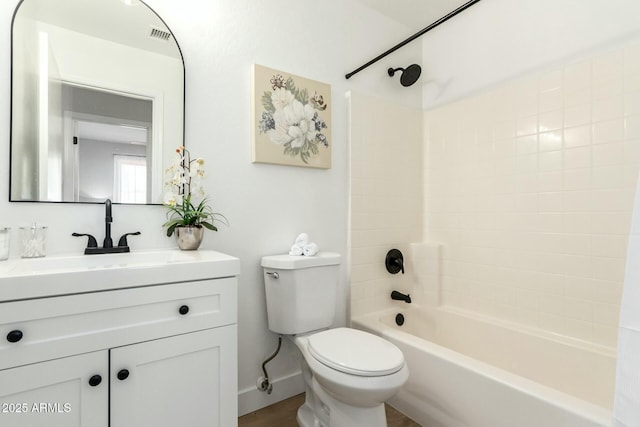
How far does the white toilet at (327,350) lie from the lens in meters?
1.19

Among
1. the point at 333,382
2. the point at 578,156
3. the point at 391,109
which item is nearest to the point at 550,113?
the point at 578,156

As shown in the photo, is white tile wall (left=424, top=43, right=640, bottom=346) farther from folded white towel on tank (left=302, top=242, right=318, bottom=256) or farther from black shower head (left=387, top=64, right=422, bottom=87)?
folded white towel on tank (left=302, top=242, right=318, bottom=256)

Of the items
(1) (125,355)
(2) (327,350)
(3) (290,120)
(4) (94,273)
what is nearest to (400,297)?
(2) (327,350)

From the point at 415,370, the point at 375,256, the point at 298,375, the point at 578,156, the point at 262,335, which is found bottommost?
the point at 298,375

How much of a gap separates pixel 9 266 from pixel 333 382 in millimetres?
1178

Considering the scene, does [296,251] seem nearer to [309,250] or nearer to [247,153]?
[309,250]

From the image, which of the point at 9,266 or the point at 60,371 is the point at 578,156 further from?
the point at 9,266

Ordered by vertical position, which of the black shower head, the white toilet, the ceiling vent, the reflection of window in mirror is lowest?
the white toilet

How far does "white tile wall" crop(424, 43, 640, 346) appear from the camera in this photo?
4.99 ft

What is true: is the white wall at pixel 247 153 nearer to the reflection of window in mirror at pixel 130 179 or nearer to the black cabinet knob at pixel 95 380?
the reflection of window in mirror at pixel 130 179

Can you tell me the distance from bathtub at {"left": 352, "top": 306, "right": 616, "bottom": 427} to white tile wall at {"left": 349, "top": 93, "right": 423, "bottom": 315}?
0.23 metres

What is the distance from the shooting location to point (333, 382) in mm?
1219

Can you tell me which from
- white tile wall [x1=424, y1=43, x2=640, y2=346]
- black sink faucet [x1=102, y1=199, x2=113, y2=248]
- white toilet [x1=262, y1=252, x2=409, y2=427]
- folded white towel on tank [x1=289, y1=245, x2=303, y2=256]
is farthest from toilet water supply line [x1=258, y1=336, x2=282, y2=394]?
white tile wall [x1=424, y1=43, x2=640, y2=346]

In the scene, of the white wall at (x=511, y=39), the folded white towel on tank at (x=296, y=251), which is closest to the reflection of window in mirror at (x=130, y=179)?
the folded white towel on tank at (x=296, y=251)
